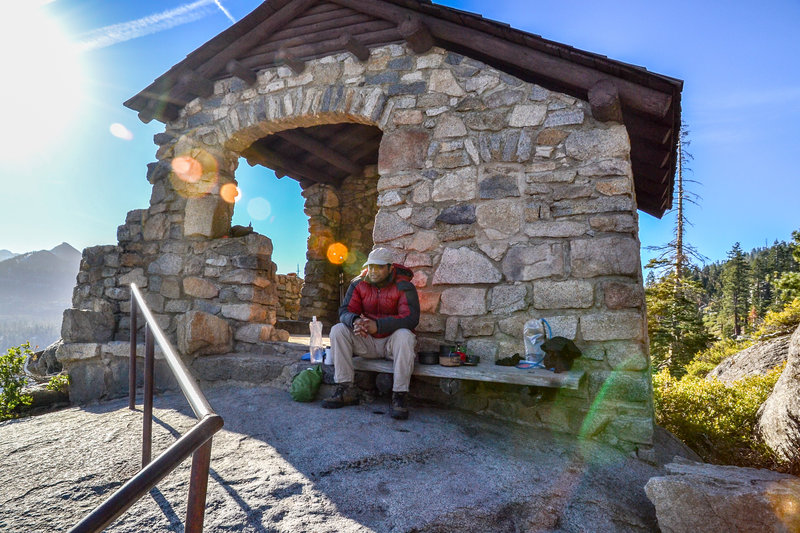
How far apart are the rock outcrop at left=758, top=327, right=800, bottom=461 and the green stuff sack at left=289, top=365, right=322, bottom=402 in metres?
3.65

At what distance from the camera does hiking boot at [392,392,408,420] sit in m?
3.04

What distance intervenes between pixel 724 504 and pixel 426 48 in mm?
3934

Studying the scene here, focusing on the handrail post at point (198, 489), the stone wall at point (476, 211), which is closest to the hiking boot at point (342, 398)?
the stone wall at point (476, 211)

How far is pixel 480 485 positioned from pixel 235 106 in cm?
461

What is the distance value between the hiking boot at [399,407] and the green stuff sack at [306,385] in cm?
77

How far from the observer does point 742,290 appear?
28.2 m

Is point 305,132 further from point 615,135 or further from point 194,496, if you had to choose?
point 194,496

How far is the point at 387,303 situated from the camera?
136 inches

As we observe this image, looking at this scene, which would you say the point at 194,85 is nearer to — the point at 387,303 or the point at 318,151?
the point at 318,151

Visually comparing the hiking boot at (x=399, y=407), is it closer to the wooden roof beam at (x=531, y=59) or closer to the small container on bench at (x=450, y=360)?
the small container on bench at (x=450, y=360)

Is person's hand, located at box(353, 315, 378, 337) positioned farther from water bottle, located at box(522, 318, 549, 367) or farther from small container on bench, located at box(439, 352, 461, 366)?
water bottle, located at box(522, 318, 549, 367)

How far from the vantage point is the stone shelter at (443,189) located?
3.10m

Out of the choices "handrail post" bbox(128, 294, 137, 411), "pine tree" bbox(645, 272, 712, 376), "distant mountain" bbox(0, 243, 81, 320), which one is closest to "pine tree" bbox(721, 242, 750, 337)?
"pine tree" bbox(645, 272, 712, 376)

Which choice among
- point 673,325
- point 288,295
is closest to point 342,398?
point 288,295
